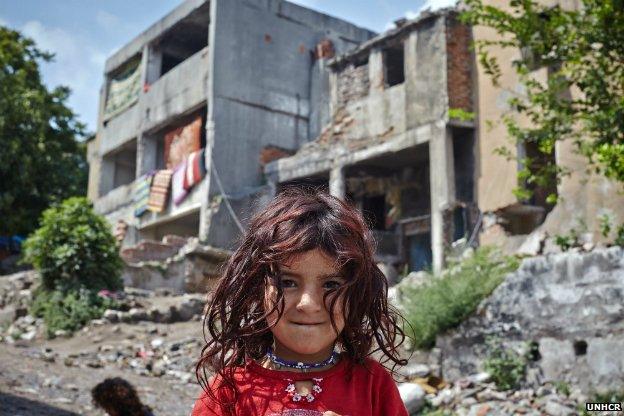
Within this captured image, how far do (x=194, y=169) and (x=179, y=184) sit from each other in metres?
1.04

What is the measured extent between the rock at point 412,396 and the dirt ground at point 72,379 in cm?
226

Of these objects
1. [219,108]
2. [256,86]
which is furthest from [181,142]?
[256,86]

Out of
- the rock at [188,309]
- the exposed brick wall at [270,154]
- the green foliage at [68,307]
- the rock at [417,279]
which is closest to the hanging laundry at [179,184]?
the exposed brick wall at [270,154]

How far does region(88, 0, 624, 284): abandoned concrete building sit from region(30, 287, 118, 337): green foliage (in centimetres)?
305

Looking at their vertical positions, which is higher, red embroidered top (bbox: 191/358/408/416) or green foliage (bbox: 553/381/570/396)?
red embroidered top (bbox: 191/358/408/416)

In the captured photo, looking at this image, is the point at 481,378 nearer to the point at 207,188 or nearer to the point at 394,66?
the point at 394,66

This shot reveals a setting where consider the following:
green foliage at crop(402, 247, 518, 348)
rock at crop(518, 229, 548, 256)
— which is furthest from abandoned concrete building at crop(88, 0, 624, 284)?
Answer: green foliage at crop(402, 247, 518, 348)

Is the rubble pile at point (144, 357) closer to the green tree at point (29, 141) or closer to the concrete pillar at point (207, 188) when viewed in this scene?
the concrete pillar at point (207, 188)

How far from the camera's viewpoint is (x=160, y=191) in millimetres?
20594

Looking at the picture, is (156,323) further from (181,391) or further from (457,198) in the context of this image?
(457,198)

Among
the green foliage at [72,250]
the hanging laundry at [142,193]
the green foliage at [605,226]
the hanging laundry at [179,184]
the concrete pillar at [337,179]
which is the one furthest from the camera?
the hanging laundry at [142,193]

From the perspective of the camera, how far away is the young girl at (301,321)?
1.77m

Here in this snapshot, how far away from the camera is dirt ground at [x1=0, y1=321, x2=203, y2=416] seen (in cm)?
649

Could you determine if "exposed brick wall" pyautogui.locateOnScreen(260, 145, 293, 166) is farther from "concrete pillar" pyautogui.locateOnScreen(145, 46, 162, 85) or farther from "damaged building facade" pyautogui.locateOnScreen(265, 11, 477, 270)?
"concrete pillar" pyautogui.locateOnScreen(145, 46, 162, 85)
